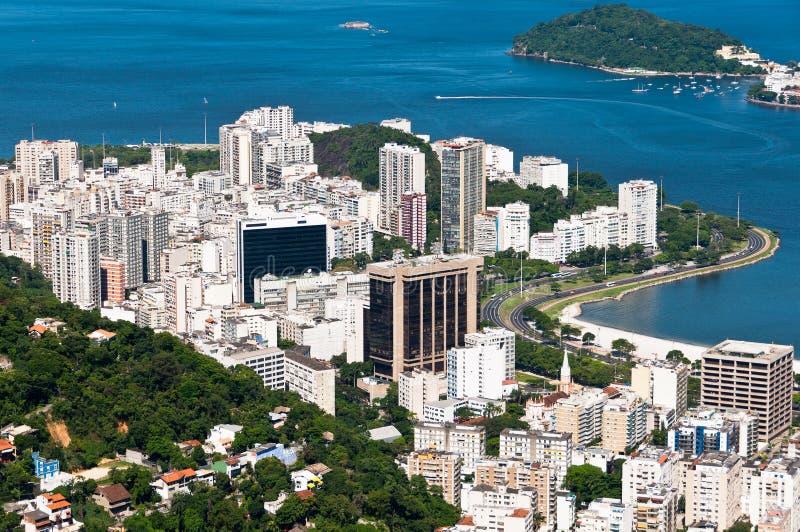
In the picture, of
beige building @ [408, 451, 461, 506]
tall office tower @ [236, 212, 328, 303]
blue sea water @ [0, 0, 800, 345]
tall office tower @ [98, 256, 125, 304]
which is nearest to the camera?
beige building @ [408, 451, 461, 506]

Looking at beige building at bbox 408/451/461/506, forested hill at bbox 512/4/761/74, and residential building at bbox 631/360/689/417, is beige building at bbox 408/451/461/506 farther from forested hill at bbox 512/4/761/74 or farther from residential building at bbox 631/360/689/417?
forested hill at bbox 512/4/761/74

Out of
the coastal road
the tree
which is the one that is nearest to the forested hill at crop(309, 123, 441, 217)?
the coastal road

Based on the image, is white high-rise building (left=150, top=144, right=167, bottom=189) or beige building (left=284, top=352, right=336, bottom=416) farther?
white high-rise building (left=150, top=144, right=167, bottom=189)

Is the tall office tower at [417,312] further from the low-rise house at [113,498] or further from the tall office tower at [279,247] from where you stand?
the low-rise house at [113,498]

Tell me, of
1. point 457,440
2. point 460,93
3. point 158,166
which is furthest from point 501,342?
point 460,93

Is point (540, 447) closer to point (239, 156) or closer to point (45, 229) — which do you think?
point (45, 229)

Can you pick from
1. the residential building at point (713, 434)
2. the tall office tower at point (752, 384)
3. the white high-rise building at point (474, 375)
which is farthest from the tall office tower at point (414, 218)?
the residential building at point (713, 434)
